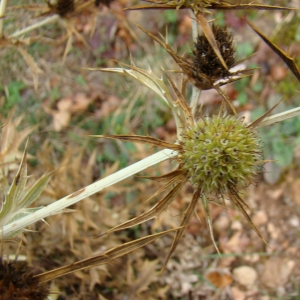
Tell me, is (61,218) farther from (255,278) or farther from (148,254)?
(255,278)

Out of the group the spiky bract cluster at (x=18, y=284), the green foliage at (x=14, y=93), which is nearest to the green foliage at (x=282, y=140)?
the green foliage at (x=14, y=93)

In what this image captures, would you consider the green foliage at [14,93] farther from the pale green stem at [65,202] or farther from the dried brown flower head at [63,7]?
the pale green stem at [65,202]

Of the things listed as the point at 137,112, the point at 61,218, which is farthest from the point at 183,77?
the point at 137,112

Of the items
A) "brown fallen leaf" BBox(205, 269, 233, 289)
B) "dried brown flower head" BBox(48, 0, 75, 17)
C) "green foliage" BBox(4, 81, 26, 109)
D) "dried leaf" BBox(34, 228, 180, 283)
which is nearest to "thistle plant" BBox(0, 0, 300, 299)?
"dried leaf" BBox(34, 228, 180, 283)

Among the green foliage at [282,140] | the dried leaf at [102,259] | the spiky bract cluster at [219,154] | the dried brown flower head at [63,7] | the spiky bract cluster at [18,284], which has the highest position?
the dried brown flower head at [63,7]

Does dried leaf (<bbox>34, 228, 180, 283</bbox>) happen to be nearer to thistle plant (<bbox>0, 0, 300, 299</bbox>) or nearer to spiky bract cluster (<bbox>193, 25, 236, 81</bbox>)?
thistle plant (<bbox>0, 0, 300, 299</bbox>)
